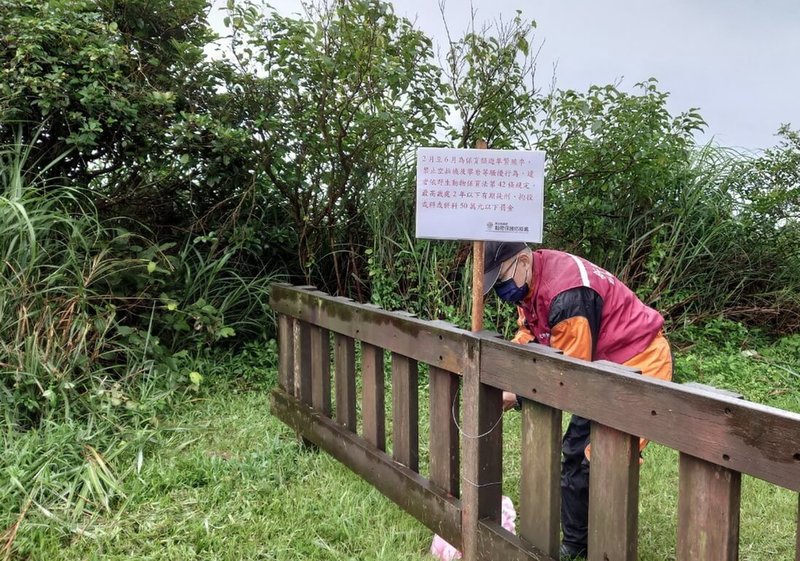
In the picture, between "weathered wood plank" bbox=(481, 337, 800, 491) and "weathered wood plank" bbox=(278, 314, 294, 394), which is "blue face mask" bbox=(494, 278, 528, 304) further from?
"weathered wood plank" bbox=(278, 314, 294, 394)

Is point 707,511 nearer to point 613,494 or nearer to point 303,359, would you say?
point 613,494

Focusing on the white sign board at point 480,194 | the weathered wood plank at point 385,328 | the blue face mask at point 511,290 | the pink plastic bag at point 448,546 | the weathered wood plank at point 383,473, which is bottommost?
the pink plastic bag at point 448,546

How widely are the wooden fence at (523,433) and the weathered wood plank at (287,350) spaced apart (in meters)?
0.16

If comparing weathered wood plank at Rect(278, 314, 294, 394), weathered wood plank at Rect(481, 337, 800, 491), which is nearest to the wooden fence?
weathered wood plank at Rect(481, 337, 800, 491)

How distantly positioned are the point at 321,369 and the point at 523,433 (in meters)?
1.43

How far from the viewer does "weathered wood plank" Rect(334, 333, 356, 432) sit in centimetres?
282

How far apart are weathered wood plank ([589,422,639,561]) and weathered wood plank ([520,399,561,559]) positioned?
160 mm

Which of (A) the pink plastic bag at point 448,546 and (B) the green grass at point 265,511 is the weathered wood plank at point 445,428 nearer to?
(A) the pink plastic bag at point 448,546

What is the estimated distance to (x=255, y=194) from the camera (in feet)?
15.8

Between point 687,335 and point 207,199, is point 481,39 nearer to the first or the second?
point 207,199

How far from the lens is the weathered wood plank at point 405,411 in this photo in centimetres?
240

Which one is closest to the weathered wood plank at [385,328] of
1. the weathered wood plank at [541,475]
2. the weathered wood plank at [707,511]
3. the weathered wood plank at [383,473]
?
the weathered wood plank at [541,475]

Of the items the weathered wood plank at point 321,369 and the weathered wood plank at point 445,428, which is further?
the weathered wood plank at point 321,369

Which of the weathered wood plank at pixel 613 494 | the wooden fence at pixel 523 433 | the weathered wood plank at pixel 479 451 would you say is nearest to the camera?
the wooden fence at pixel 523 433
